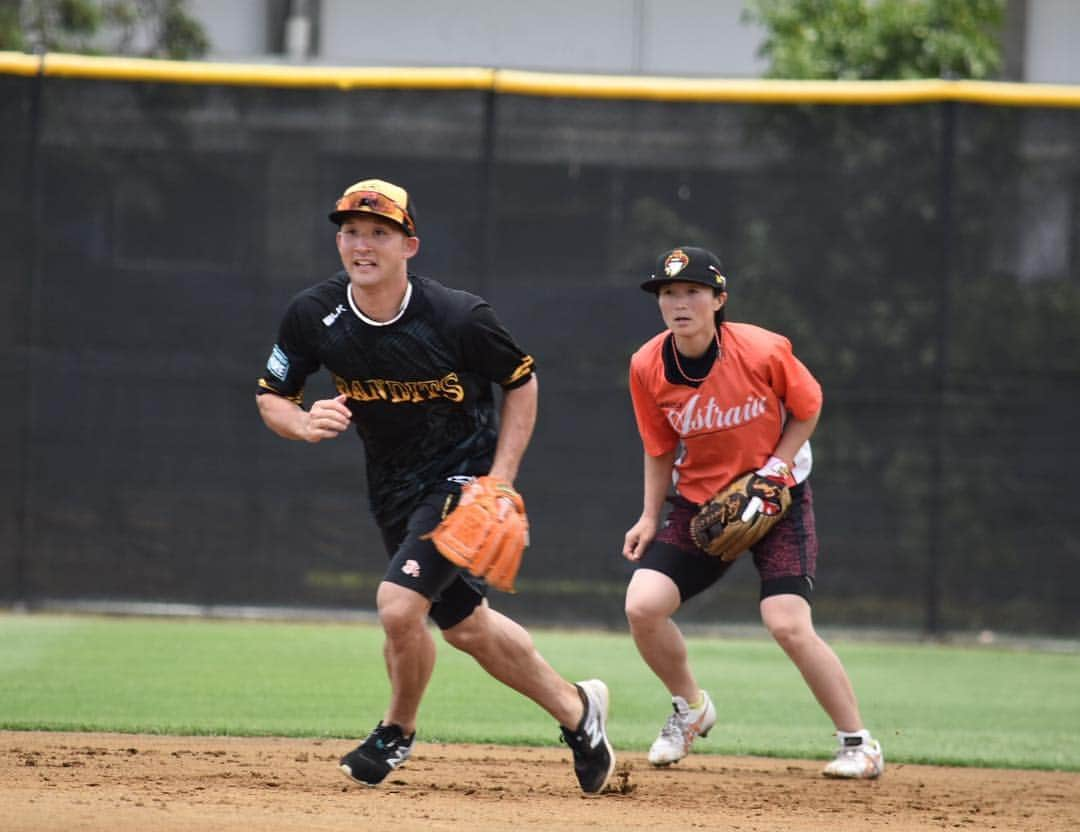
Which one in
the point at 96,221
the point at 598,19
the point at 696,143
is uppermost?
the point at 598,19

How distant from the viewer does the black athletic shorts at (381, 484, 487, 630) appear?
4.82 m

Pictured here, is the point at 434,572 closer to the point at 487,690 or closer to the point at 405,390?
the point at 405,390

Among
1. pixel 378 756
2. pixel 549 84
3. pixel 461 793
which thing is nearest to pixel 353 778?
pixel 378 756

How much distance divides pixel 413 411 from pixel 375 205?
2.11ft

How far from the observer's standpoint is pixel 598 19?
18.5m

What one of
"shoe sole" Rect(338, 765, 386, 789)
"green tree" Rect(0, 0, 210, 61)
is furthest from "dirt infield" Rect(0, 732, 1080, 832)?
"green tree" Rect(0, 0, 210, 61)

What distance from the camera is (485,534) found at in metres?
4.72

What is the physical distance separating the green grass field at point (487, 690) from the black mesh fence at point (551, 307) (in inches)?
17.6

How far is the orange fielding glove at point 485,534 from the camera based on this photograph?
4.73 meters

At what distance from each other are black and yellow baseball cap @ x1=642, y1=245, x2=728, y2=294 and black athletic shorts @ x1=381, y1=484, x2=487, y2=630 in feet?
3.49

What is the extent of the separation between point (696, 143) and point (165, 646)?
4283mm

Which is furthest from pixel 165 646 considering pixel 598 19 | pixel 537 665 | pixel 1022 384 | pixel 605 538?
pixel 598 19

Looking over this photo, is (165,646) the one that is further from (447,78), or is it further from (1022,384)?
(1022,384)

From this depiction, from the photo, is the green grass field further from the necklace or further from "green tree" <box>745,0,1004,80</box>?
"green tree" <box>745,0,1004,80</box>
